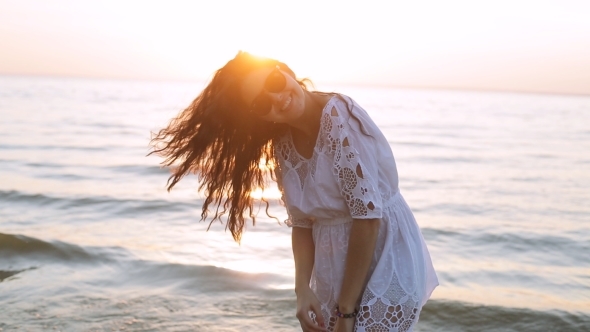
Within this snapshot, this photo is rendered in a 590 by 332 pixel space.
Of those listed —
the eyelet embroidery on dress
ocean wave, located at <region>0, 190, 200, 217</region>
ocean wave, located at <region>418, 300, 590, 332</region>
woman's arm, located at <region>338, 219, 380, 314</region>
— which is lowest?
ocean wave, located at <region>0, 190, 200, 217</region>

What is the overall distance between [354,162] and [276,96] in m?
0.38

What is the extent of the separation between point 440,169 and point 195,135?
1619 centimetres

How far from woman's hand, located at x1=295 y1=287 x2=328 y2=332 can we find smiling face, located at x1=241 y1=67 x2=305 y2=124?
71 centimetres

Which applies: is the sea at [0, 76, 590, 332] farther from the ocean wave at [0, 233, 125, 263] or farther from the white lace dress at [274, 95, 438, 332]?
the white lace dress at [274, 95, 438, 332]

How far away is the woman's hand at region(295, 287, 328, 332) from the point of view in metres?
2.57

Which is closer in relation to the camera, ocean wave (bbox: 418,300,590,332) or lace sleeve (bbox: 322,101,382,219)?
lace sleeve (bbox: 322,101,382,219)

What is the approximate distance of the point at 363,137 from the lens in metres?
2.35

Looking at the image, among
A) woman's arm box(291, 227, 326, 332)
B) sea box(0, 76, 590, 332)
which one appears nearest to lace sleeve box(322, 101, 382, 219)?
woman's arm box(291, 227, 326, 332)

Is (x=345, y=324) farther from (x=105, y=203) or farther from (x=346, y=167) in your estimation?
(x=105, y=203)

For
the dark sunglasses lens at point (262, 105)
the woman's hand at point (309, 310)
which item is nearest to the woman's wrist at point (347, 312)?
the woman's hand at point (309, 310)

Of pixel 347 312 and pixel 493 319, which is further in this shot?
pixel 493 319

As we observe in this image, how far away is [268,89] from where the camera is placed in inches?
95.2

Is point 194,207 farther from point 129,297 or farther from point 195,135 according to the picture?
point 195,135

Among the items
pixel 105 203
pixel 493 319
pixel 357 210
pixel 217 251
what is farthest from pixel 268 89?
pixel 105 203
